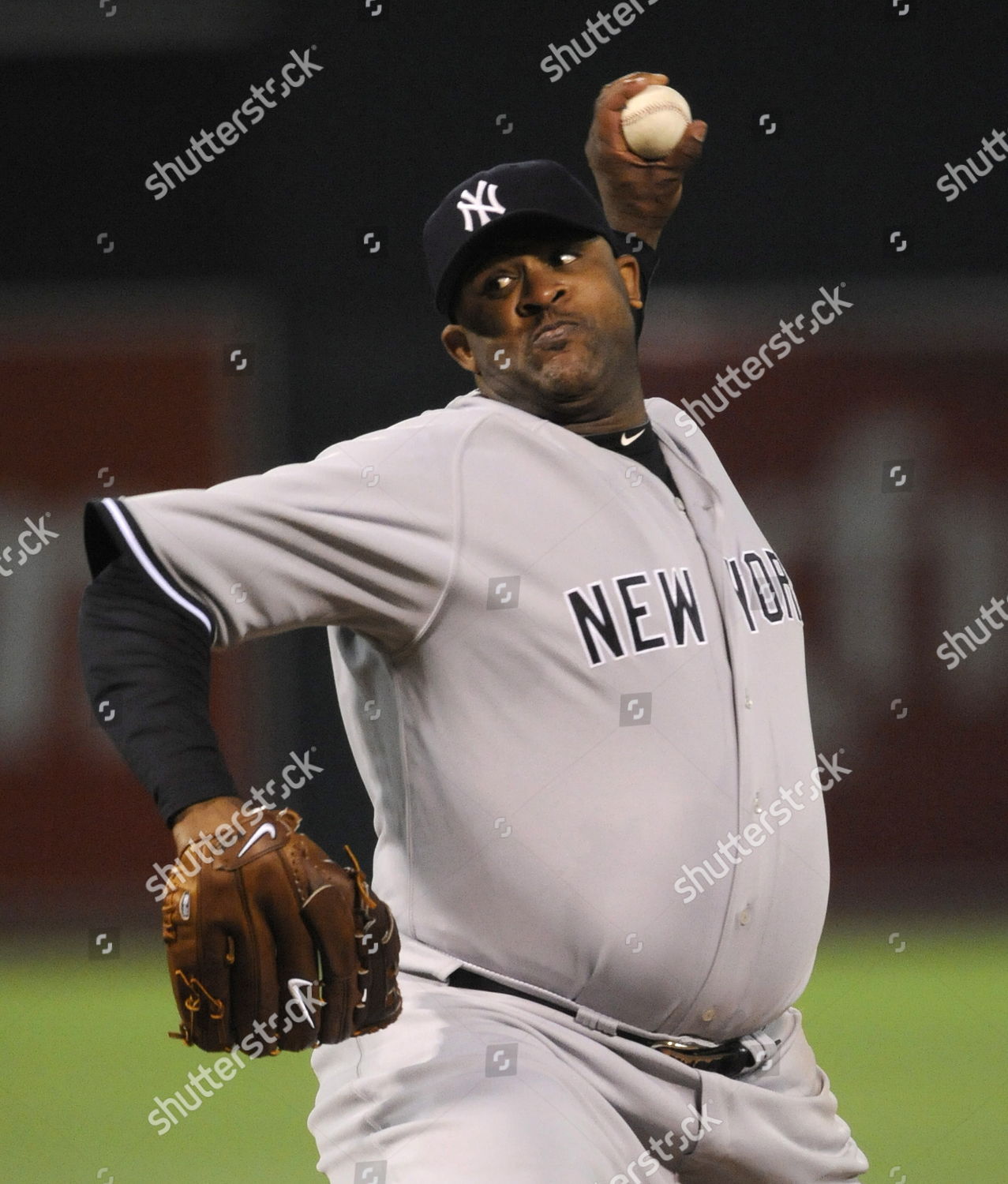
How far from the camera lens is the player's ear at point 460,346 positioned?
2.41 metres

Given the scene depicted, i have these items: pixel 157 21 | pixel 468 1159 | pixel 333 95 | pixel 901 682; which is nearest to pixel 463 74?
pixel 333 95

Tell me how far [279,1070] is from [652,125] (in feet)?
10.0

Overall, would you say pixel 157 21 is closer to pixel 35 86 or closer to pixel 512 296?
pixel 35 86

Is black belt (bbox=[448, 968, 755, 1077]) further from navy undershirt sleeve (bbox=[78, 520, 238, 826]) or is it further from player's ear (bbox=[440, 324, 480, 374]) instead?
player's ear (bbox=[440, 324, 480, 374])

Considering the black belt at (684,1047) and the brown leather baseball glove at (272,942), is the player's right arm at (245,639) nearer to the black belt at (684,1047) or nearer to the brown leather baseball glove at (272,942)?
the brown leather baseball glove at (272,942)

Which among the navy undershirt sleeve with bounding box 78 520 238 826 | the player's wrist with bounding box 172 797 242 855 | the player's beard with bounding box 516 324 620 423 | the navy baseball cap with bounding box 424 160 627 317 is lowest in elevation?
the player's wrist with bounding box 172 797 242 855

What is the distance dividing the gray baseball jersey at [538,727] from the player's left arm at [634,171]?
76cm

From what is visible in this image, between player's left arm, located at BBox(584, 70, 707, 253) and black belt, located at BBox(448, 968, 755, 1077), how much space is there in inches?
50.9

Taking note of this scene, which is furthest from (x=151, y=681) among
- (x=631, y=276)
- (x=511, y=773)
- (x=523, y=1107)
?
(x=631, y=276)

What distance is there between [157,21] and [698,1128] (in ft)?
16.3

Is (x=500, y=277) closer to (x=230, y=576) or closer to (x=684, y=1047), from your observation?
(x=230, y=576)

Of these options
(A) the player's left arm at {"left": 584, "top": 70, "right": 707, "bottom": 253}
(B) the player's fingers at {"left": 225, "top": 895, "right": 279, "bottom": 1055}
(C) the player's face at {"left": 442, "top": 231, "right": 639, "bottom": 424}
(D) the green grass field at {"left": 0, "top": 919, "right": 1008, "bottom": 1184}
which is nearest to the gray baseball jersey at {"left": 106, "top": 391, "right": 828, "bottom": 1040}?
(C) the player's face at {"left": 442, "top": 231, "right": 639, "bottom": 424}

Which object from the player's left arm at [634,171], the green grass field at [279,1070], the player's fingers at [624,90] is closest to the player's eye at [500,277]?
the player's left arm at [634,171]

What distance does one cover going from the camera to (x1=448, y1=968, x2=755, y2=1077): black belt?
204 centimetres
